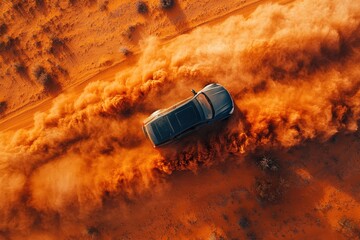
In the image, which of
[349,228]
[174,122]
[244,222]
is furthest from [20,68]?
[349,228]

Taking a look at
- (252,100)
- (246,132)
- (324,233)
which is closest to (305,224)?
(324,233)

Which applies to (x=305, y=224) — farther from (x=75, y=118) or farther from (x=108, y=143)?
(x=75, y=118)

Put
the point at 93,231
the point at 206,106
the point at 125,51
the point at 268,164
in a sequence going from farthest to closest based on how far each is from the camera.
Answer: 1. the point at 125,51
2. the point at 93,231
3. the point at 268,164
4. the point at 206,106

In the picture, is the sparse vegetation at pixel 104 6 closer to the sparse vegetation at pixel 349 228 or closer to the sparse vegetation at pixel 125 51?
the sparse vegetation at pixel 125 51

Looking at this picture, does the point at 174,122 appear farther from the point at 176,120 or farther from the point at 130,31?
the point at 130,31

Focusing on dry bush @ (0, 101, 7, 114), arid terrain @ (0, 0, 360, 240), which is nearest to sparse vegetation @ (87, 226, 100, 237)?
arid terrain @ (0, 0, 360, 240)

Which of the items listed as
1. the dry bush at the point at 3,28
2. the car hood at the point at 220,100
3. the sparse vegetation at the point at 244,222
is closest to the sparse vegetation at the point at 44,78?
the dry bush at the point at 3,28
